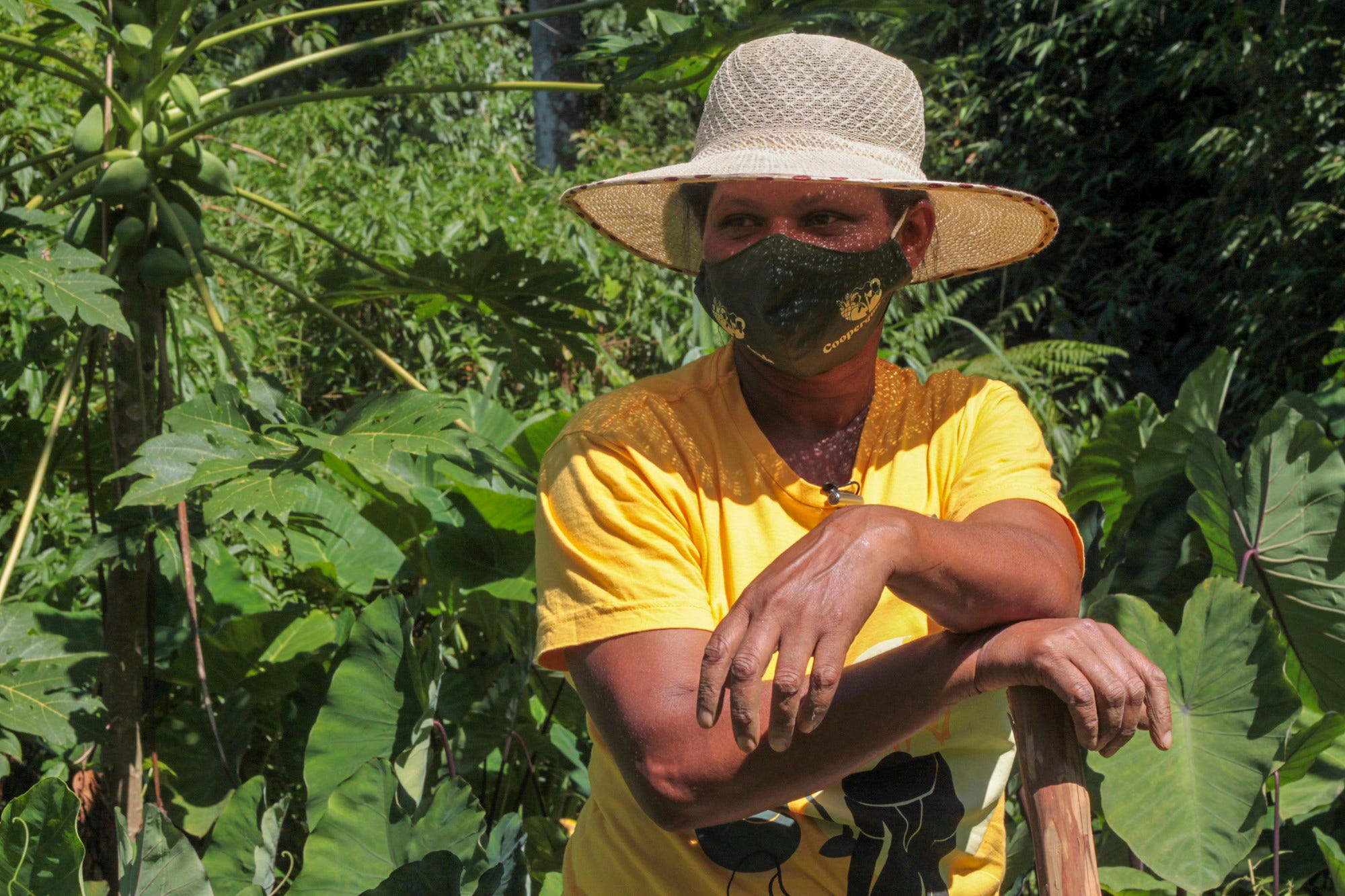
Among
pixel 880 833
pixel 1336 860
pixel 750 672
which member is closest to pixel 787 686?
pixel 750 672

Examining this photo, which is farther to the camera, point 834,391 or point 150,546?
point 150,546

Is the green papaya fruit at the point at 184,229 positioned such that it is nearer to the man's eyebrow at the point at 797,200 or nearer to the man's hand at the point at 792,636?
the man's eyebrow at the point at 797,200

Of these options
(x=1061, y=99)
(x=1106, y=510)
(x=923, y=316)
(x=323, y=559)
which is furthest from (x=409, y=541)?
(x=1061, y=99)

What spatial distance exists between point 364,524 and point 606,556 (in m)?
1.80

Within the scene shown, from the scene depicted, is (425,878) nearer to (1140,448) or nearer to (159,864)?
(159,864)

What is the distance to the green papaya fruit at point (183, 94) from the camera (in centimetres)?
208

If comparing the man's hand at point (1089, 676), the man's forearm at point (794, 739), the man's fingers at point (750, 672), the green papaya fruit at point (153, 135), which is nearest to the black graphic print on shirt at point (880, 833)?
the man's forearm at point (794, 739)

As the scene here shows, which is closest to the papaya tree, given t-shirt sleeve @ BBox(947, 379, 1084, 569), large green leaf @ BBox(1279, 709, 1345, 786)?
t-shirt sleeve @ BBox(947, 379, 1084, 569)

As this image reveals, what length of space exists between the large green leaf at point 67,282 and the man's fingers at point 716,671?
118 centimetres

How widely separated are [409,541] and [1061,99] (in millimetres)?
4797

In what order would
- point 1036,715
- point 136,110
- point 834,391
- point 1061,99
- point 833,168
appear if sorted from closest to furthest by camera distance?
point 1036,715 < point 833,168 < point 834,391 < point 136,110 < point 1061,99

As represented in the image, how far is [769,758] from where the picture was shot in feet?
3.26

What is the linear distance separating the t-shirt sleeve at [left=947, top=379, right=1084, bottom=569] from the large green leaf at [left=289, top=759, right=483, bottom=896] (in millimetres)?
854

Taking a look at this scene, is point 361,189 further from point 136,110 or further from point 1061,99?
point 1061,99
